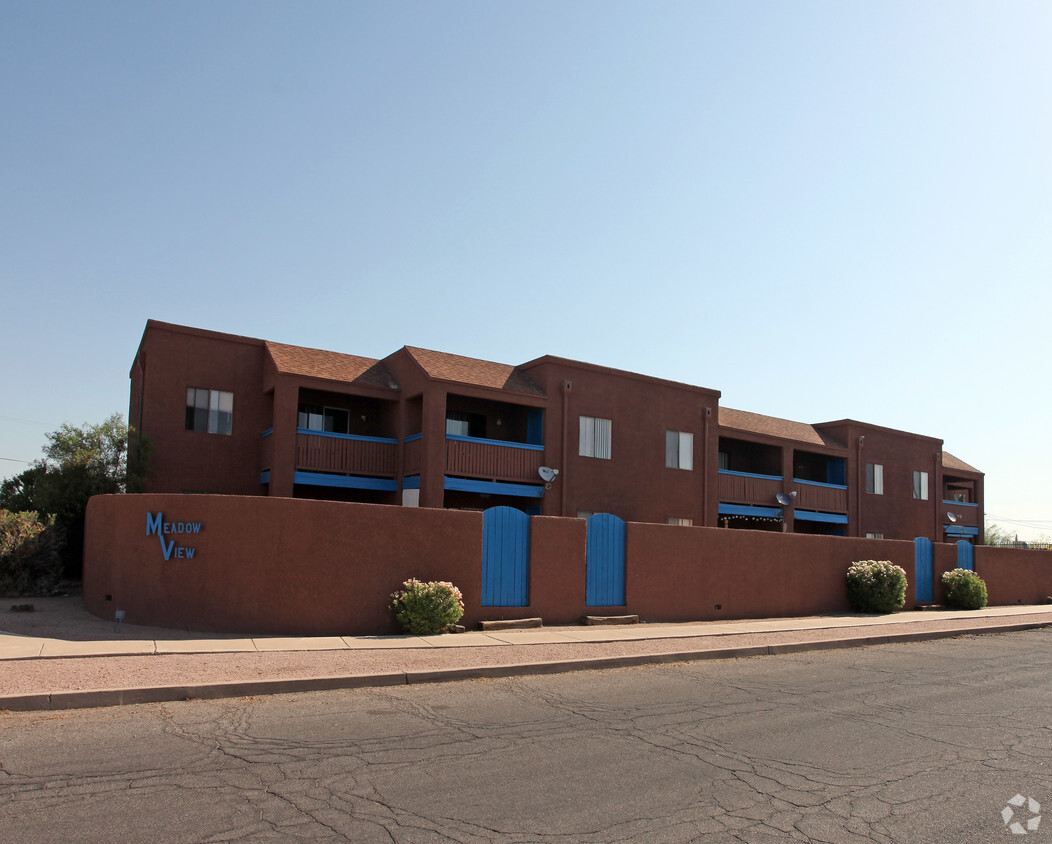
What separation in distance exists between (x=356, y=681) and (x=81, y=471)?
48.9 ft

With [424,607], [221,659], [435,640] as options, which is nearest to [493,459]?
[424,607]

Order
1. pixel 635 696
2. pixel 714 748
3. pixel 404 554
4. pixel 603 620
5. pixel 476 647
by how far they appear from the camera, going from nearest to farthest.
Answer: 1. pixel 714 748
2. pixel 635 696
3. pixel 476 647
4. pixel 404 554
5. pixel 603 620

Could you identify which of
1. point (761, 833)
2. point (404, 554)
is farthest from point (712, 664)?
point (761, 833)

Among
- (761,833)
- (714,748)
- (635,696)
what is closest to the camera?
(761,833)

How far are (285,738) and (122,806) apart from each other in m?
2.07

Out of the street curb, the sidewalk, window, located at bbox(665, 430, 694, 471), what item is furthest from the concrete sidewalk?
window, located at bbox(665, 430, 694, 471)

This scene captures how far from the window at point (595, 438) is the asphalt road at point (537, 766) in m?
16.1

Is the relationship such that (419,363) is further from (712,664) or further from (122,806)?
(122,806)

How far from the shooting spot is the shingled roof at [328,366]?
2411 cm

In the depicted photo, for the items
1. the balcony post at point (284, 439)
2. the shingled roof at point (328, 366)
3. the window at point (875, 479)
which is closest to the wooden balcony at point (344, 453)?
the balcony post at point (284, 439)

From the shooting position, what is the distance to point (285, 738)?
753 cm

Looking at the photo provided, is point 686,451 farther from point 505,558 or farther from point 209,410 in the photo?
point 209,410

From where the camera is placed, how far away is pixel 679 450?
29.2m

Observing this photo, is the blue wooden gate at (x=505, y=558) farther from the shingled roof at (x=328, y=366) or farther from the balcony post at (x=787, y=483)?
the balcony post at (x=787, y=483)
